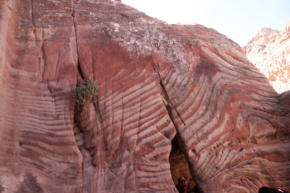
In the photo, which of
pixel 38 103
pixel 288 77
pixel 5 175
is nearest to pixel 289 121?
pixel 38 103

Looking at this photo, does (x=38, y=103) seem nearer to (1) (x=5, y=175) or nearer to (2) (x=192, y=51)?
(1) (x=5, y=175)

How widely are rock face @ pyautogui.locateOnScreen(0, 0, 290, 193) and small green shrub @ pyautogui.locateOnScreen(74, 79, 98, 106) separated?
0.19 m

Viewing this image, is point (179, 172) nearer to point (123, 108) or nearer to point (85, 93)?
point (123, 108)

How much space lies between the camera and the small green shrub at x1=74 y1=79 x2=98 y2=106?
4.54 m

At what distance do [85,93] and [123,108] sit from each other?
2.63 feet

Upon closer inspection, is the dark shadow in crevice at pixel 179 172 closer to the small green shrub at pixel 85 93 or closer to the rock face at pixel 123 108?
the rock face at pixel 123 108

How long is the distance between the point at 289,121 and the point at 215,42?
2.71 metres

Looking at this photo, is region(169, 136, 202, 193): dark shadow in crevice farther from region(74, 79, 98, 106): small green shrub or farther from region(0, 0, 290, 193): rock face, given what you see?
region(74, 79, 98, 106): small green shrub

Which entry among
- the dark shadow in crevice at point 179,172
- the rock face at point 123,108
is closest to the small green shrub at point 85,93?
the rock face at point 123,108

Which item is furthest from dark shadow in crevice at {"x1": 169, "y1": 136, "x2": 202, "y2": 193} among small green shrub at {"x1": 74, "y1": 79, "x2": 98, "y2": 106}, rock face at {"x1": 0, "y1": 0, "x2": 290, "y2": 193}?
small green shrub at {"x1": 74, "y1": 79, "x2": 98, "y2": 106}

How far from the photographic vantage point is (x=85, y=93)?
4555 mm

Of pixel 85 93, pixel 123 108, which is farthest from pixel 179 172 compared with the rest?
pixel 85 93

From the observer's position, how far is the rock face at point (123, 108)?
13.5ft

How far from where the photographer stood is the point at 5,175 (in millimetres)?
3545
